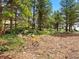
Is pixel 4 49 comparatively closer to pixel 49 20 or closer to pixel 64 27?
pixel 49 20

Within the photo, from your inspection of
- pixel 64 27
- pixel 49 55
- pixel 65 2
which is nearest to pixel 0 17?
pixel 49 55

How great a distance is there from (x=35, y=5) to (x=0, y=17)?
17.6 meters

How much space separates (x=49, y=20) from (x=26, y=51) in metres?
18.4

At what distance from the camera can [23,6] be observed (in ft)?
31.0

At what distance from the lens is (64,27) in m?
33.3

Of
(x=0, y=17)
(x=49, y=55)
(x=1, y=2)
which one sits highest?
(x=1, y=2)

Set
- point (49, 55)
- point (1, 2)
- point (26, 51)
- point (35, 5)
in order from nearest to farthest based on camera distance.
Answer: point (49, 55), point (26, 51), point (1, 2), point (35, 5)

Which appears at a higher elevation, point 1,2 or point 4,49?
point 1,2

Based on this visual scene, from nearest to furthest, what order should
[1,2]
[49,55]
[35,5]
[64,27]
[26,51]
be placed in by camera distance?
[49,55], [26,51], [1,2], [35,5], [64,27]

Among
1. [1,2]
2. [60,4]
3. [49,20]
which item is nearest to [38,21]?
[49,20]

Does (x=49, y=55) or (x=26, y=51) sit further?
(x=26, y=51)

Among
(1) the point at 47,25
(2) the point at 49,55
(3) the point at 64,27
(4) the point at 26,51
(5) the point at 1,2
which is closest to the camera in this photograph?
(2) the point at 49,55

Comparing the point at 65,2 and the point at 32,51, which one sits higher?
the point at 65,2

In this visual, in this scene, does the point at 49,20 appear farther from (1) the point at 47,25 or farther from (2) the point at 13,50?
(2) the point at 13,50
